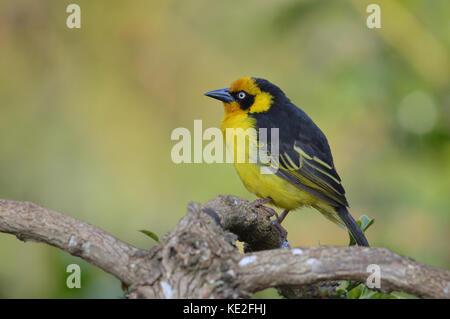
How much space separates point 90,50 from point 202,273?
4666 millimetres

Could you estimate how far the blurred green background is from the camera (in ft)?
16.0

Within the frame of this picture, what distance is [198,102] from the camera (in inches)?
275

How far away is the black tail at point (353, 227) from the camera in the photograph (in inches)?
141

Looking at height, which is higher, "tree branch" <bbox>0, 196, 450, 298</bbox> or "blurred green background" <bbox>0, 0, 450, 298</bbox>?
"blurred green background" <bbox>0, 0, 450, 298</bbox>

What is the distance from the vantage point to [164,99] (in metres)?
6.88

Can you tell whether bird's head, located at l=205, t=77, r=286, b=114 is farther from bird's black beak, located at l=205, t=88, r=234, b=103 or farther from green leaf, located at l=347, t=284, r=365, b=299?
green leaf, located at l=347, t=284, r=365, b=299

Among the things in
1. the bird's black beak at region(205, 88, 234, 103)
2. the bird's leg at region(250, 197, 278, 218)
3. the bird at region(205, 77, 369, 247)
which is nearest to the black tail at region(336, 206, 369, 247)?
the bird at region(205, 77, 369, 247)

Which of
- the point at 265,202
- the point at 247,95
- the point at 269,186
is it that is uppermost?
the point at 247,95

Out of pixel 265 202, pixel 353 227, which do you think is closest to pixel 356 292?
pixel 353 227

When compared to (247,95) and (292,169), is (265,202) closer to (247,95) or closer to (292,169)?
(292,169)

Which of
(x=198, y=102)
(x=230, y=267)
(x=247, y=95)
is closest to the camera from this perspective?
(x=230, y=267)

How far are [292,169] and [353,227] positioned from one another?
555 millimetres

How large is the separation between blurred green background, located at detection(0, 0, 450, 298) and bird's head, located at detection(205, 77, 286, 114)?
0.95m

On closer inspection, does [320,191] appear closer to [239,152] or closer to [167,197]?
[239,152]
